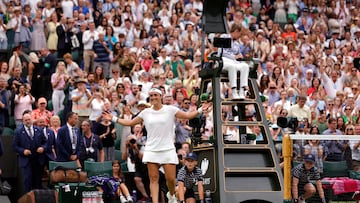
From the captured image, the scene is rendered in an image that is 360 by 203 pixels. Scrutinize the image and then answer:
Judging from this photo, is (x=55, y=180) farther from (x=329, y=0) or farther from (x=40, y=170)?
(x=329, y=0)

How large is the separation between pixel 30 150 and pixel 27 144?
15 centimetres

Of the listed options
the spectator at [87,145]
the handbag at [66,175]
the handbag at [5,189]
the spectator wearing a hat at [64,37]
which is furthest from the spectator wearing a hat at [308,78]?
the handbag at [5,189]

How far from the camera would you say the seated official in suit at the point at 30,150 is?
77.4ft

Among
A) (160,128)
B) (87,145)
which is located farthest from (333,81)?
(160,128)

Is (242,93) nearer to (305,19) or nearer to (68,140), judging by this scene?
(68,140)

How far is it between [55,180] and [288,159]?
7.71 metres

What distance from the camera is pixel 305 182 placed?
16719 millimetres

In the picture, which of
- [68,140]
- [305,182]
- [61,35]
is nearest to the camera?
[305,182]

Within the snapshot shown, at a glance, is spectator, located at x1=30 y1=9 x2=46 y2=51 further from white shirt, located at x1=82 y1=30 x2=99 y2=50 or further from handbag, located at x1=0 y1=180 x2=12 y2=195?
handbag, located at x1=0 y1=180 x2=12 y2=195

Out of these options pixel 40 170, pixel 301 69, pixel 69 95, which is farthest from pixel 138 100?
pixel 301 69

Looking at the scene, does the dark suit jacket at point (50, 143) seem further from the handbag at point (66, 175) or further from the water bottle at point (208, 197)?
the water bottle at point (208, 197)

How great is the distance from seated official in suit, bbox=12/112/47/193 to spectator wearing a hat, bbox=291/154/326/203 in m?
8.10

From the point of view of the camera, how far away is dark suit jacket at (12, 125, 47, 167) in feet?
A: 77.4

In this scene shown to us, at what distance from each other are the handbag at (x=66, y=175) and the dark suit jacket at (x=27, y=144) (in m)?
1.07
